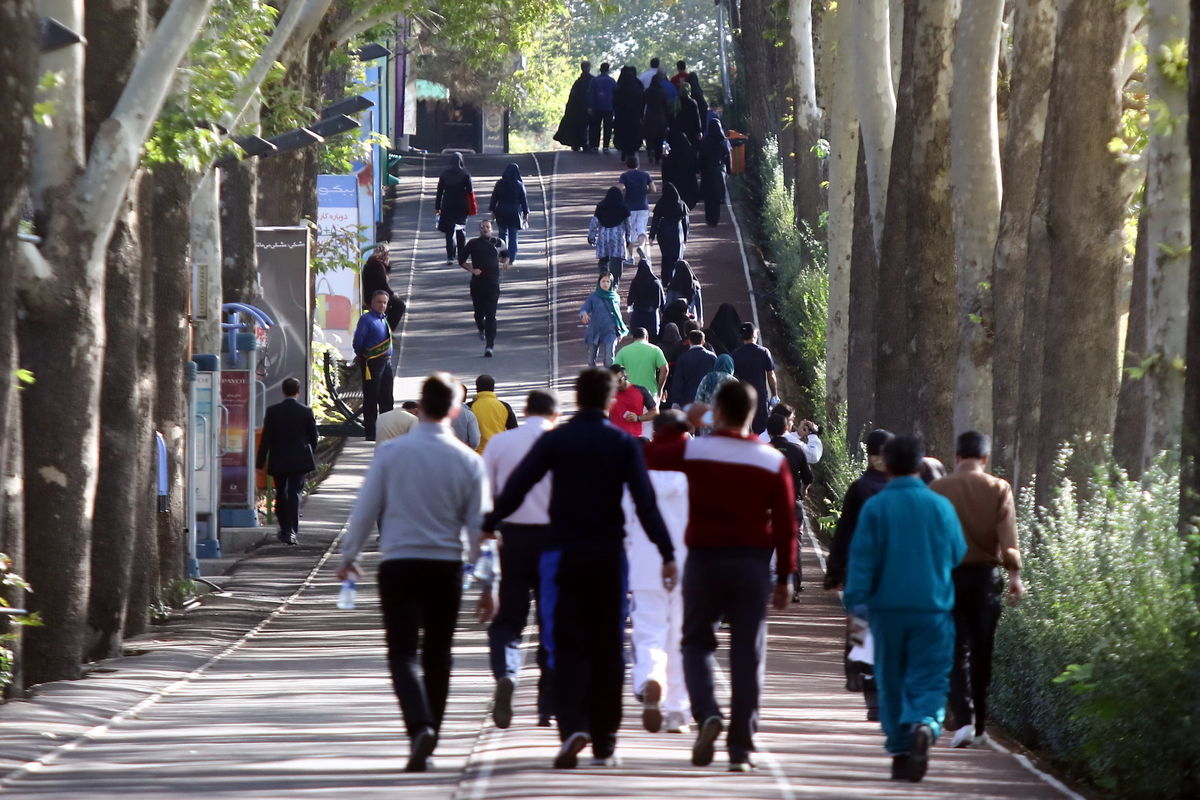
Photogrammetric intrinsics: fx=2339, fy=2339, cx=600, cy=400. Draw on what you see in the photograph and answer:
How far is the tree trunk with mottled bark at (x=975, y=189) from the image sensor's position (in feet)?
64.4

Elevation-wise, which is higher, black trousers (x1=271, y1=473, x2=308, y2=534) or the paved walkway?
black trousers (x1=271, y1=473, x2=308, y2=534)

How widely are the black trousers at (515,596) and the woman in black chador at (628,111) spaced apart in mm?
36262

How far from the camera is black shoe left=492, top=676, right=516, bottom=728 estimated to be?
11.3 metres

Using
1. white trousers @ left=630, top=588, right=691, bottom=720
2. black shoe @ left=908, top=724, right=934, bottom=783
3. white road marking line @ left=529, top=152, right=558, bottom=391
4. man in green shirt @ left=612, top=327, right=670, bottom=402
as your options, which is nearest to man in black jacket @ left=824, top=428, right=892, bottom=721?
white trousers @ left=630, top=588, right=691, bottom=720

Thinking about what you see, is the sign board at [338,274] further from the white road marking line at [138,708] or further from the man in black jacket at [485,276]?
the white road marking line at [138,708]

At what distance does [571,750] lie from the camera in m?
9.93

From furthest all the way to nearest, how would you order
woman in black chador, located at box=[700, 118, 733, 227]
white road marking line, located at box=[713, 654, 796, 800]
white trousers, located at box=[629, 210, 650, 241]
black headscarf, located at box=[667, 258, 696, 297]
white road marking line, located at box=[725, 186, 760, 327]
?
woman in black chador, located at box=[700, 118, 733, 227], white road marking line, located at box=[725, 186, 760, 327], white trousers, located at box=[629, 210, 650, 241], black headscarf, located at box=[667, 258, 696, 297], white road marking line, located at box=[713, 654, 796, 800]

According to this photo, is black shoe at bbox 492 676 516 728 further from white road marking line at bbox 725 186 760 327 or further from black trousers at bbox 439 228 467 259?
black trousers at bbox 439 228 467 259

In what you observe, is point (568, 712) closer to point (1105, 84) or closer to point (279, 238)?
point (1105, 84)

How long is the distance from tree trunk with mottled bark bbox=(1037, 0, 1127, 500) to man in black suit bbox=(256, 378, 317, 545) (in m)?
9.14

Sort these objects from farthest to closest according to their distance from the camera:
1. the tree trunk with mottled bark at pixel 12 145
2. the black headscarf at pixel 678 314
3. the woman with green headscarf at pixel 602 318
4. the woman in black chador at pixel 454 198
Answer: the woman in black chador at pixel 454 198 → the woman with green headscarf at pixel 602 318 → the black headscarf at pixel 678 314 → the tree trunk with mottled bark at pixel 12 145

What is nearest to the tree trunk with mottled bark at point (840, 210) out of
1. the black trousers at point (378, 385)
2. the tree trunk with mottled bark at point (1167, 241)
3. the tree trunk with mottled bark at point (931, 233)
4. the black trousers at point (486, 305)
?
the black trousers at point (486, 305)

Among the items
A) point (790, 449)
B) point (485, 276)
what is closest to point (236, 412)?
point (790, 449)

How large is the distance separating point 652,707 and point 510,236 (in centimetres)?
2969
